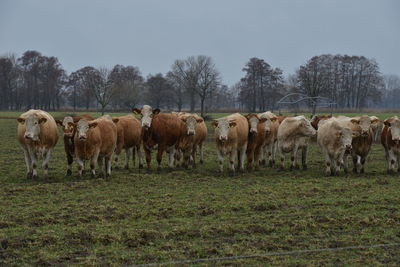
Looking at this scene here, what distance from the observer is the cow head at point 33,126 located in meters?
12.6

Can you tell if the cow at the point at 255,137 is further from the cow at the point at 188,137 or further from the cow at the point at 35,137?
the cow at the point at 35,137

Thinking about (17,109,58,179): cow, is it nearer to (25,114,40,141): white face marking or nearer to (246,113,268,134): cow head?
(25,114,40,141): white face marking

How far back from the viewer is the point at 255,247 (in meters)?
6.65

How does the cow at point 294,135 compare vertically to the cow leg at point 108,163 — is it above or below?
above

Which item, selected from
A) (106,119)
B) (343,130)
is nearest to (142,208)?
(106,119)

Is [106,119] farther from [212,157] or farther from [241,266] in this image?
[241,266]

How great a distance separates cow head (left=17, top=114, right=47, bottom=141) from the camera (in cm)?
1256

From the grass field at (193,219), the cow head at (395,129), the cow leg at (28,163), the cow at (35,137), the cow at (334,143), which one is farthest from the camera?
the cow head at (395,129)

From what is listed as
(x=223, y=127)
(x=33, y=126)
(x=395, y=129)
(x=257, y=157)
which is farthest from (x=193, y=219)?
(x=395, y=129)

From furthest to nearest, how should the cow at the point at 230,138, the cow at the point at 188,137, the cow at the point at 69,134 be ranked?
the cow at the point at 188,137 → the cow at the point at 230,138 → the cow at the point at 69,134

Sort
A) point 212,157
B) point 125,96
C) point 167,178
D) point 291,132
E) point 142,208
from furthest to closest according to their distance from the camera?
point 125,96
point 212,157
point 291,132
point 167,178
point 142,208

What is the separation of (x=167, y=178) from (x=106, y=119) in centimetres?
264

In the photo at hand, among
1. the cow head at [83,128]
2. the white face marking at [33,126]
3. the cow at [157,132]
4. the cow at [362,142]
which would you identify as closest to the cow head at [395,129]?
the cow at [362,142]

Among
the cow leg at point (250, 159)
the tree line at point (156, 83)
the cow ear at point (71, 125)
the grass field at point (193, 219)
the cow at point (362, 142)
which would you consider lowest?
the grass field at point (193, 219)
